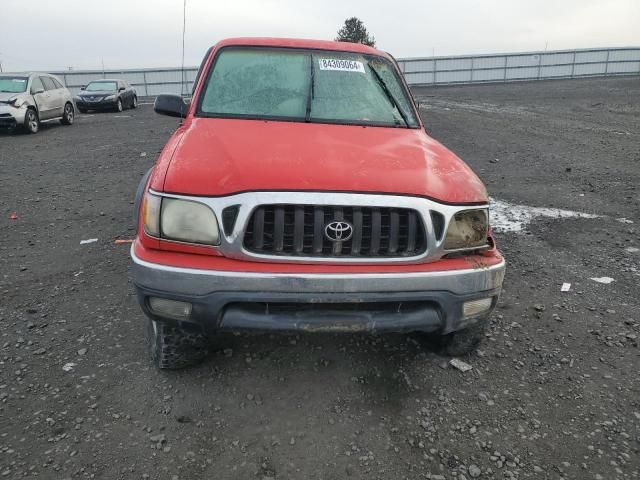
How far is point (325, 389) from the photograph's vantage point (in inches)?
102

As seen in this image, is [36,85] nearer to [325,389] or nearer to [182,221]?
[182,221]

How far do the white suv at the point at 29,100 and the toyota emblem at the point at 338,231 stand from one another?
43.5 feet

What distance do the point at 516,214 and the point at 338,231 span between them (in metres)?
4.15

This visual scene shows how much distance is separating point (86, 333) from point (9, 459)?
112cm

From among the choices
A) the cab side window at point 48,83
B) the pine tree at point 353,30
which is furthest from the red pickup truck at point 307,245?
the pine tree at point 353,30

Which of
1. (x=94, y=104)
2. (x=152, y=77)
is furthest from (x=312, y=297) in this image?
(x=152, y=77)

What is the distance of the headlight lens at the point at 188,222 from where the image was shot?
7.22ft

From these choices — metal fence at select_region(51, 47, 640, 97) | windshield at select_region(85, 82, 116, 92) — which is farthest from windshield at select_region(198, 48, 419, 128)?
metal fence at select_region(51, 47, 640, 97)

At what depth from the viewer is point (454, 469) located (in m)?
2.09

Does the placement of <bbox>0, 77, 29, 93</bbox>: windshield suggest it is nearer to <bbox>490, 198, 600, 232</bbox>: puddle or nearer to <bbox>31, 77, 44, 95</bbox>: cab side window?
<bbox>31, 77, 44, 95</bbox>: cab side window

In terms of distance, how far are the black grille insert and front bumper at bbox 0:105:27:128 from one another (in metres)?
13.0

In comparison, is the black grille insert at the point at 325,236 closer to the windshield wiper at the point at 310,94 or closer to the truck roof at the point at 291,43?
the windshield wiper at the point at 310,94

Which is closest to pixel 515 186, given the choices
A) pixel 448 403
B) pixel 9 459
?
pixel 448 403

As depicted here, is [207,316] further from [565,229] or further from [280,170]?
[565,229]
